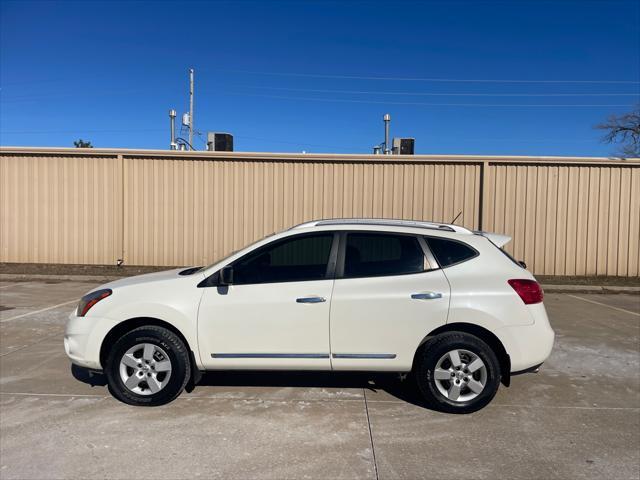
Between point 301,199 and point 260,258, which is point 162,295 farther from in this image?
point 301,199

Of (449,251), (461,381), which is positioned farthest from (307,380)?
(449,251)

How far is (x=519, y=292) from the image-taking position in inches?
173

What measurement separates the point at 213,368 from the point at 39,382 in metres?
2.01

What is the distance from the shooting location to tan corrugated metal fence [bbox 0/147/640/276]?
12.9 m

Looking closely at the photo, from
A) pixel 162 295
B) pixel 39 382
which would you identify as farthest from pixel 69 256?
pixel 162 295

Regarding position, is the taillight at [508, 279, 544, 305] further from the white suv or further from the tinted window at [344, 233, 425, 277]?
the tinted window at [344, 233, 425, 277]

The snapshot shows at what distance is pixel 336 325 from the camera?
4.38 m

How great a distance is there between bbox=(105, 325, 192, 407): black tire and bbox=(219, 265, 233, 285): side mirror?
0.66 metres

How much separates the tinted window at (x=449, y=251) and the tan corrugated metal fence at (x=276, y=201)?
28.2ft

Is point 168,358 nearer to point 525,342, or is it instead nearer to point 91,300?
point 91,300

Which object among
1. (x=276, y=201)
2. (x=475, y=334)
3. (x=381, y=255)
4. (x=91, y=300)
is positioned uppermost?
(x=276, y=201)

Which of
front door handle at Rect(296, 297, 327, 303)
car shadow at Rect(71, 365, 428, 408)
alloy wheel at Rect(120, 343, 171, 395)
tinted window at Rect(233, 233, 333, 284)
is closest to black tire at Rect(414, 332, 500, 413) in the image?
car shadow at Rect(71, 365, 428, 408)

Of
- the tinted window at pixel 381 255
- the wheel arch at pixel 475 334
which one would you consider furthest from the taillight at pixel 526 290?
the tinted window at pixel 381 255

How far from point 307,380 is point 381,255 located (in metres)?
1.62
